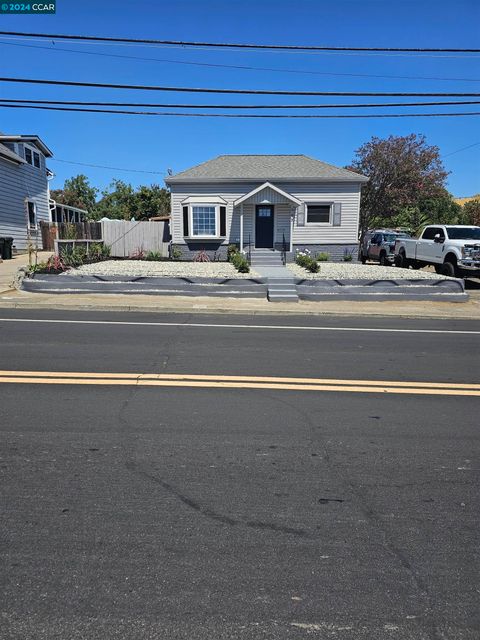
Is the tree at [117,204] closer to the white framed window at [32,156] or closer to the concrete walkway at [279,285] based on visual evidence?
the white framed window at [32,156]

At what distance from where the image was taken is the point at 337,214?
2367 centimetres

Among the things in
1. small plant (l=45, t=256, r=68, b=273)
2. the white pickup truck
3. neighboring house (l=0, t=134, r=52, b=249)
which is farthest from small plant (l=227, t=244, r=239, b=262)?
neighboring house (l=0, t=134, r=52, b=249)

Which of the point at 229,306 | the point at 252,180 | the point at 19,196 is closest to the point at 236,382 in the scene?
the point at 229,306

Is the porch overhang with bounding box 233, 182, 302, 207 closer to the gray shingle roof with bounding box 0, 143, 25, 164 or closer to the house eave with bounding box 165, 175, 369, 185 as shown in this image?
the house eave with bounding box 165, 175, 369, 185

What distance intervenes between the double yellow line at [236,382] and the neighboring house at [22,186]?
2164 cm

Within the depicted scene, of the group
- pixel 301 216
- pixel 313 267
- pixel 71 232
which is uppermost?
pixel 301 216

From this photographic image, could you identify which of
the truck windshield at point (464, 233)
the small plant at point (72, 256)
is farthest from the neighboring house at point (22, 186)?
the truck windshield at point (464, 233)

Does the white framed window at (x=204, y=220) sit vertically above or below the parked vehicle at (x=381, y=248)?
above

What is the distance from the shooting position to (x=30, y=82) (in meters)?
12.9

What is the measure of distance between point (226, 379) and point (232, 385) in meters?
0.26

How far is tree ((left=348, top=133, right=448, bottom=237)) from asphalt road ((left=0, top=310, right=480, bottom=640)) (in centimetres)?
3448

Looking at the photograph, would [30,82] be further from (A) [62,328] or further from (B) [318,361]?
(B) [318,361]

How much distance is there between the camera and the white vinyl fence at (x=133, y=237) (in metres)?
24.5

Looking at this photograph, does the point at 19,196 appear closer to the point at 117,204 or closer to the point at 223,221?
the point at 223,221
